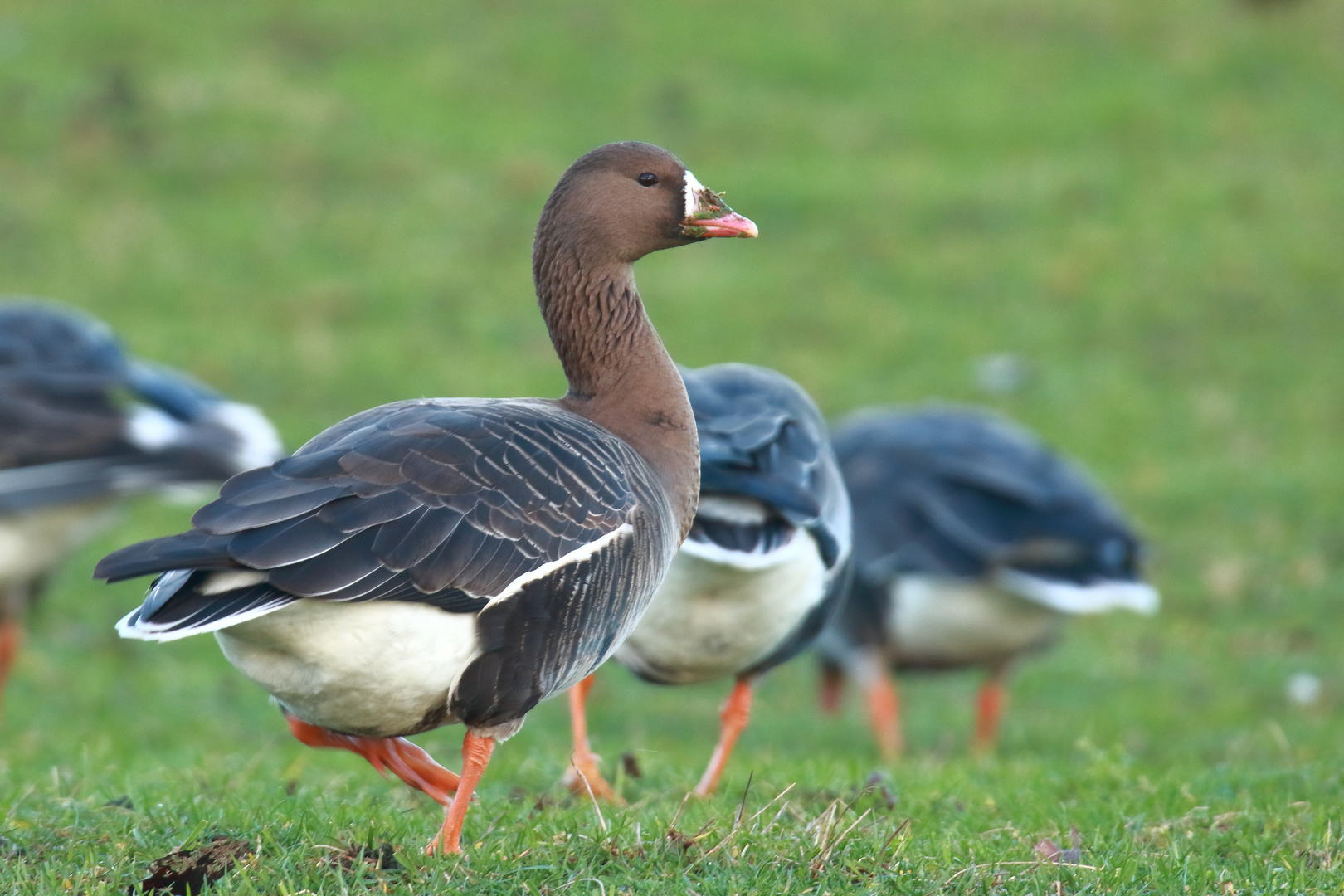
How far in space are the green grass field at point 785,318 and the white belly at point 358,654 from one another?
0.37m

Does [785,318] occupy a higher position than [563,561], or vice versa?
[563,561]

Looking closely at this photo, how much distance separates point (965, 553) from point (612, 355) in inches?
154

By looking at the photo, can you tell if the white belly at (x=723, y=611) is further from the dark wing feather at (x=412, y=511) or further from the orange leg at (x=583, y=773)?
the dark wing feather at (x=412, y=511)

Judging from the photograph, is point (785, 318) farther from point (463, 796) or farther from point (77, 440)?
point (463, 796)

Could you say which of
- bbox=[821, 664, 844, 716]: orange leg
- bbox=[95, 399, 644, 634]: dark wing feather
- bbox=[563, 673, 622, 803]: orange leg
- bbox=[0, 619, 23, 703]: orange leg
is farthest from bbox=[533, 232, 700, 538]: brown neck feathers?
bbox=[821, 664, 844, 716]: orange leg

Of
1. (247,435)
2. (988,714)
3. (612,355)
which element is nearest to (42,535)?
(247,435)

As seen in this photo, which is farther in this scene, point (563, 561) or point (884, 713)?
point (884, 713)

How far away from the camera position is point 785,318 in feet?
45.5

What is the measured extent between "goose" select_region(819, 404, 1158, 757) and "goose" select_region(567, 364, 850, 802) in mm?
2189

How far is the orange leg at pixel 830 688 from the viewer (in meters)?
9.48

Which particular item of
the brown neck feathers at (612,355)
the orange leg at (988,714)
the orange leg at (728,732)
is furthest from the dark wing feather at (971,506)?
the brown neck feathers at (612,355)

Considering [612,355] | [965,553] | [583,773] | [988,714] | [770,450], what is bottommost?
[988,714]

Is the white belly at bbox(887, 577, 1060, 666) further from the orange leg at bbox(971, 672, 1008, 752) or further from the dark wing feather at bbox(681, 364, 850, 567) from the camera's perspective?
the dark wing feather at bbox(681, 364, 850, 567)

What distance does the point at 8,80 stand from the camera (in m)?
15.5
